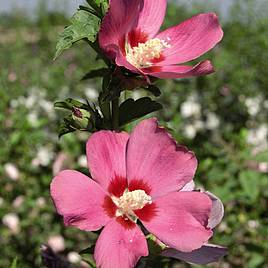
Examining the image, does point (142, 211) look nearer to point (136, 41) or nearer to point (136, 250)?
point (136, 250)

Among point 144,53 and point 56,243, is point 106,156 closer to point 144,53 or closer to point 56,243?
point 144,53

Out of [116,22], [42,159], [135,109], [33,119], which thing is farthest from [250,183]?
[116,22]

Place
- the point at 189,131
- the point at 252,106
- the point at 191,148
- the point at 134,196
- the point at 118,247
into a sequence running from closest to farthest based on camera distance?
the point at 118,247, the point at 134,196, the point at 191,148, the point at 189,131, the point at 252,106

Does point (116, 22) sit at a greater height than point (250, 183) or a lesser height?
greater

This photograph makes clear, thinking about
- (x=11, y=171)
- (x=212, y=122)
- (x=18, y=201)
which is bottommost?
(x=212, y=122)

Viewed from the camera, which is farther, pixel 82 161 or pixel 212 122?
pixel 212 122

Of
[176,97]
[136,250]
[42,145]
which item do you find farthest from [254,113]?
[136,250]

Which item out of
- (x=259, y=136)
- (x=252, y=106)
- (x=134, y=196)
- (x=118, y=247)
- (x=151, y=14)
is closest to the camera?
(x=118, y=247)
